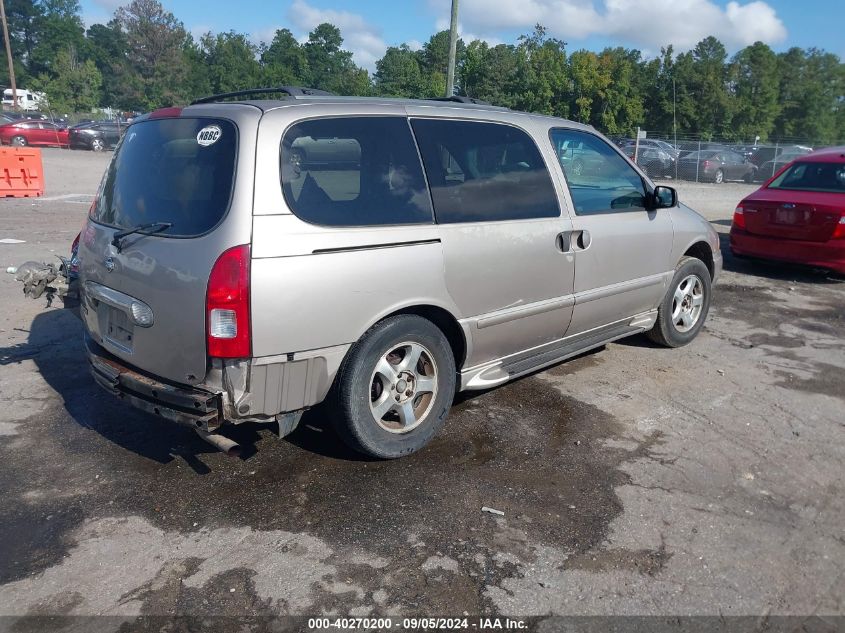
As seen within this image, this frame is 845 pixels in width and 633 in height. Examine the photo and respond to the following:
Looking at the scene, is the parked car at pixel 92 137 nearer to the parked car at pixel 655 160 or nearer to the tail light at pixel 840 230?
the parked car at pixel 655 160

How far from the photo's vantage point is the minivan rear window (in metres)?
3.30

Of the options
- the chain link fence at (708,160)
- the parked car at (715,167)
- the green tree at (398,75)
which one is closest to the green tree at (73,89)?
the green tree at (398,75)

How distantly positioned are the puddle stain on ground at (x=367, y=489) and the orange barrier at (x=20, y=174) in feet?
42.0

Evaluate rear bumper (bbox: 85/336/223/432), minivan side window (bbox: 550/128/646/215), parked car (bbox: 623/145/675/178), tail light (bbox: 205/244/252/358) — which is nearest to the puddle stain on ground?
rear bumper (bbox: 85/336/223/432)

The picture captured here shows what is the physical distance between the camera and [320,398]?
3531 mm

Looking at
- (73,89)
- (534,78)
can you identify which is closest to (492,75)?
(534,78)

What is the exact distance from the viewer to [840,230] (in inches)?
322

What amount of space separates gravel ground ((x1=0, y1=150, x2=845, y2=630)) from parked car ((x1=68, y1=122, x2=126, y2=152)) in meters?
31.9

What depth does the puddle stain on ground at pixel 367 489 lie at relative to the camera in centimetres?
305

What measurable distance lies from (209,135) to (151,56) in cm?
7628

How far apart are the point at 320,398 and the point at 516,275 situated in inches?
58.3

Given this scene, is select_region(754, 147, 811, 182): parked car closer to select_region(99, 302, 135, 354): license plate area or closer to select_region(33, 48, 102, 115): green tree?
select_region(99, 302, 135, 354): license plate area

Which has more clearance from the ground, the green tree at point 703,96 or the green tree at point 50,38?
the green tree at point 50,38

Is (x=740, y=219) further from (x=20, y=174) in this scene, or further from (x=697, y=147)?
(x=697, y=147)
